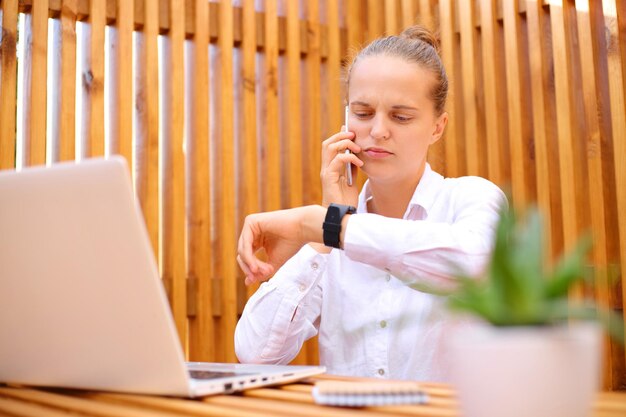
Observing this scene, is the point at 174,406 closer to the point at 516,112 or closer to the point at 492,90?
Result: the point at 516,112

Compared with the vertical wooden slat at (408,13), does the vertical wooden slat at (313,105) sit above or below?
below

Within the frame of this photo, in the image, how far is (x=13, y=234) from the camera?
0.94m

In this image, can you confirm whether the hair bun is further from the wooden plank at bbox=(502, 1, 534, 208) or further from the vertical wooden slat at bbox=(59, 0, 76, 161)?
the vertical wooden slat at bbox=(59, 0, 76, 161)

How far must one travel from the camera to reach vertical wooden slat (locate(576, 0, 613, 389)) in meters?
2.50

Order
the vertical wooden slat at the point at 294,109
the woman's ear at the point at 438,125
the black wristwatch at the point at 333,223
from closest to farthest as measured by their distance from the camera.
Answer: the black wristwatch at the point at 333,223 < the woman's ear at the point at 438,125 < the vertical wooden slat at the point at 294,109

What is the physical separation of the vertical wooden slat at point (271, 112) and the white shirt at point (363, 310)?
127 cm

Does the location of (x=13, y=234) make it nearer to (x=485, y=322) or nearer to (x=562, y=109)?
(x=485, y=322)

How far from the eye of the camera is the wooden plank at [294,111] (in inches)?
128

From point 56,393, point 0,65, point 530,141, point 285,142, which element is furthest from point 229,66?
point 56,393

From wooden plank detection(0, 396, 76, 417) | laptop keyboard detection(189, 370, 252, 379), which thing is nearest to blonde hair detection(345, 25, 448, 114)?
laptop keyboard detection(189, 370, 252, 379)

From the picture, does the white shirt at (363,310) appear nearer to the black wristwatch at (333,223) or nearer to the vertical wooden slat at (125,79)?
the black wristwatch at (333,223)

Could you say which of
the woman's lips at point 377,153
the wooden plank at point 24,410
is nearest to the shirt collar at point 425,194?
the woman's lips at point 377,153

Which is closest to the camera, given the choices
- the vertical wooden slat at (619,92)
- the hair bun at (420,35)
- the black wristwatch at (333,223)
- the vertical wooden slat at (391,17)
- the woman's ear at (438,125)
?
the black wristwatch at (333,223)

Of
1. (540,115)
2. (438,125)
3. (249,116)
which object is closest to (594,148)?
(540,115)
